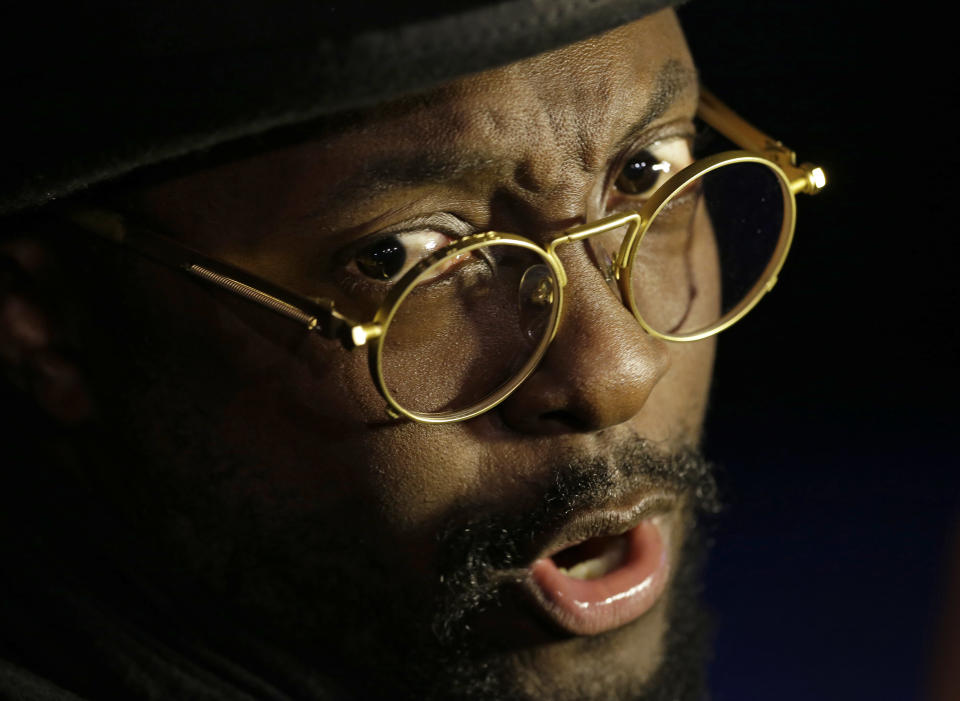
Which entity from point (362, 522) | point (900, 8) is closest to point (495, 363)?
point (362, 522)

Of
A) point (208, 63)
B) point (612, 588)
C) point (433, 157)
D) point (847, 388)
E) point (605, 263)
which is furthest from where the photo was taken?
point (847, 388)

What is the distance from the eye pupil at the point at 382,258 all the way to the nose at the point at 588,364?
0.57 feet

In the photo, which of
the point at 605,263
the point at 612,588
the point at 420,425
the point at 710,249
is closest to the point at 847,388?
the point at 710,249

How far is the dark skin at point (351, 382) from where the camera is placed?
128 cm

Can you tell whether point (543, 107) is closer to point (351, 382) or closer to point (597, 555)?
point (351, 382)

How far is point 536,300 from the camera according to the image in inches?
52.0

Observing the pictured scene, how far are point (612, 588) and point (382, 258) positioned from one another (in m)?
0.49

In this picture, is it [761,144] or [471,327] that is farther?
[761,144]

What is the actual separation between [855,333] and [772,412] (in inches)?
Answer: 10.0

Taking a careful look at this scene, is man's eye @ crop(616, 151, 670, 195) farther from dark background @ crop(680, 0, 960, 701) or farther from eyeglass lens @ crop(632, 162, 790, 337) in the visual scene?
dark background @ crop(680, 0, 960, 701)

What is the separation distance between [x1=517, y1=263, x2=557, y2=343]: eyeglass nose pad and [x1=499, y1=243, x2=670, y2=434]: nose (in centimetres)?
3

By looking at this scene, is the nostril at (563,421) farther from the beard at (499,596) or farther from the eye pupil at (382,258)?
the eye pupil at (382,258)

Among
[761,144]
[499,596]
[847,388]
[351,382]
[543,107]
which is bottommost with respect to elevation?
[499,596]

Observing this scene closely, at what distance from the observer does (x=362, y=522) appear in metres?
1.40
